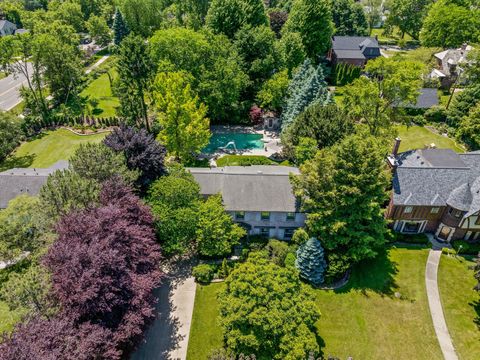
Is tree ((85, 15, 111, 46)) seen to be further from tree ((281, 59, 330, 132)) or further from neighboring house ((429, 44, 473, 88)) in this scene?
neighboring house ((429, 44, 473, 88))

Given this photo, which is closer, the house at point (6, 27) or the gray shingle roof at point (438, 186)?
the gray shingle roof at point (438, 186)

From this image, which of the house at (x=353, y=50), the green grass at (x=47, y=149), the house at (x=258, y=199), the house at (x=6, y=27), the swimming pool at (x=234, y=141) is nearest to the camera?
the house at (x=258, y=199)

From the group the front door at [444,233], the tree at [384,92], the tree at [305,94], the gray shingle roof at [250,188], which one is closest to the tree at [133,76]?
the gray shingle roof at [250,188]

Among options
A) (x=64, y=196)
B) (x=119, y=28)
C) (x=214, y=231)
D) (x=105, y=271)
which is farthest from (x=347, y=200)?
(x=119, y=28)

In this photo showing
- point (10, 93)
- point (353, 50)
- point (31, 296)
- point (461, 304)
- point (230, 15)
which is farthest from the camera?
point (353, 50)

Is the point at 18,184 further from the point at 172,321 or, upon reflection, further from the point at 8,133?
the point at 172,321

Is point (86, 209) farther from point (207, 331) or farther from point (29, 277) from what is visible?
point (207, 331)

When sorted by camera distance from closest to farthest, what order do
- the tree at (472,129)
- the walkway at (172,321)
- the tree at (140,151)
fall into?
the walkway at (172,321)
the tree at (140,151)
the tree at (472,129)

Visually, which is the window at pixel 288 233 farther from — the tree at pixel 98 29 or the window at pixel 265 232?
the tree at pixel 98 29
